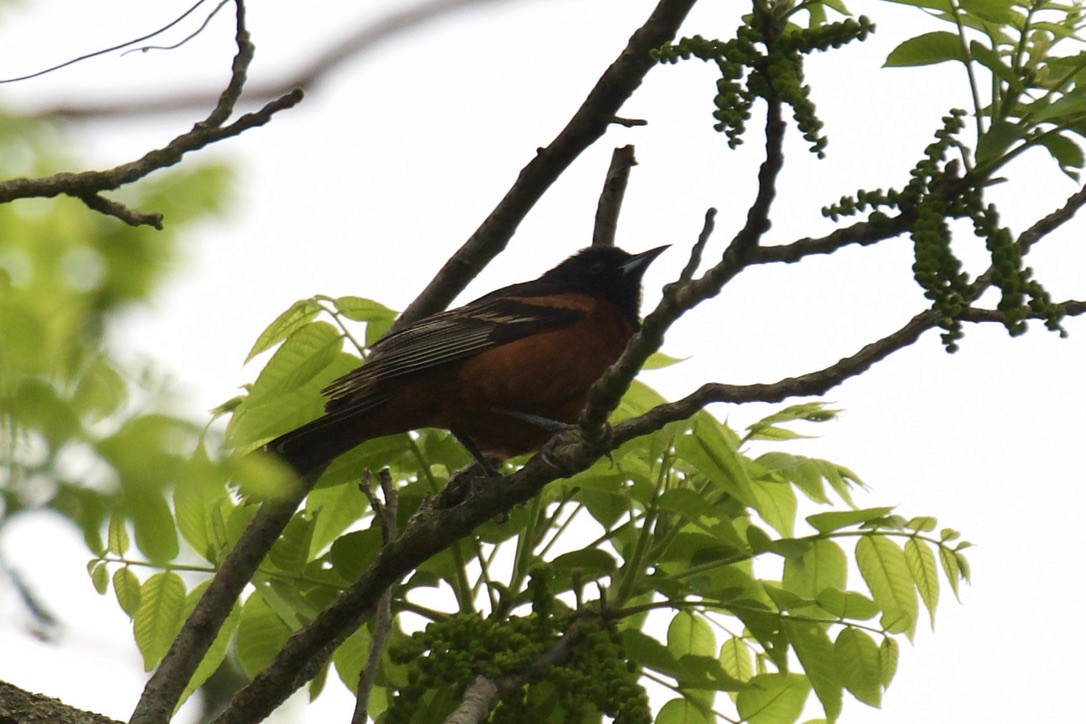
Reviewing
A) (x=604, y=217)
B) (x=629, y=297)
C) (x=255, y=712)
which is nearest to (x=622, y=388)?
(x=255, y=712)

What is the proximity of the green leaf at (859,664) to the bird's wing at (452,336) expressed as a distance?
1.74 metres

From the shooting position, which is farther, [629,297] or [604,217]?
[629,297]

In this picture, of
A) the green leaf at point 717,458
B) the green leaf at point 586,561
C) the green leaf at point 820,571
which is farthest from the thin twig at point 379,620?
the green leaf at point 820,571

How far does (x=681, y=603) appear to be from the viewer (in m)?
3.54

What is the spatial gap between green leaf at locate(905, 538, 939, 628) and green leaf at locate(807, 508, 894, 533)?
18 cm

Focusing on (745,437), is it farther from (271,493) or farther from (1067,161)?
(271,493)

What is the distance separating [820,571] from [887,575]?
193 mm

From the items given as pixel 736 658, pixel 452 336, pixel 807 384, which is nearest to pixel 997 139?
pixel 807 384

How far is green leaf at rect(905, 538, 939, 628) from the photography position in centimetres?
361

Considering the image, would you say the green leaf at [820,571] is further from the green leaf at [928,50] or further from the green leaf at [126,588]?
the green leaf at [126,588]

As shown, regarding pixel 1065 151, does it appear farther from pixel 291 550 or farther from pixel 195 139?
pixel 291 550

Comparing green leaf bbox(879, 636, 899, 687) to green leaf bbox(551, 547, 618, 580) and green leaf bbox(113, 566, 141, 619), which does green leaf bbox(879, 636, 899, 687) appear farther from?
green leaf bbox(113, 566, 141, 619)

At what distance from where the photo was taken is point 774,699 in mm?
3604

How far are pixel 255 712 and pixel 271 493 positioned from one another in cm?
218
